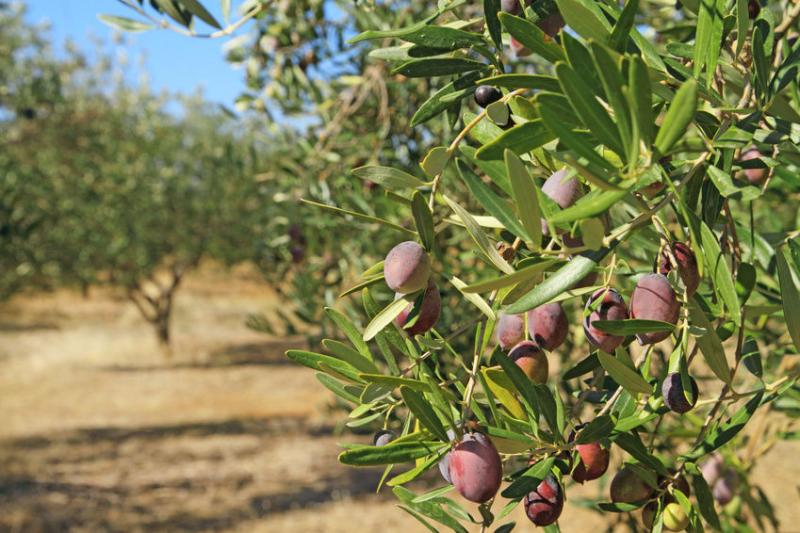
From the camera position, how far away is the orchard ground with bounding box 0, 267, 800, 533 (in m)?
6.77

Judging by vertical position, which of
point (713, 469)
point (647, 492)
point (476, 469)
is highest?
point (476, 469)

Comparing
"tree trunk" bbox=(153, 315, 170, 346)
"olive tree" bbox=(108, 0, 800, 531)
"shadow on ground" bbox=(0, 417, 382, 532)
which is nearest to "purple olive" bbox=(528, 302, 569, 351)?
"olive tree" bbox=(108, 0, 800, 531)

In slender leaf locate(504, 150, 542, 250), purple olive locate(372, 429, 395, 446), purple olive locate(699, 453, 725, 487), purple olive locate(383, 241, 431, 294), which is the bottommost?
purple olive locate(699, 453, 725, 487)

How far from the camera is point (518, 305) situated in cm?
58

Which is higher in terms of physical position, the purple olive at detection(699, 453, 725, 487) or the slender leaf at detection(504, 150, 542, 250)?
the slender leaf at detection(504, 150, 542, 250)

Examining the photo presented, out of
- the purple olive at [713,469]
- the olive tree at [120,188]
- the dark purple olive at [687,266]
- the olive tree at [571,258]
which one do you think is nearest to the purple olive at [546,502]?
the olive tree at [571,258]

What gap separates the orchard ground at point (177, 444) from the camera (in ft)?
22.2

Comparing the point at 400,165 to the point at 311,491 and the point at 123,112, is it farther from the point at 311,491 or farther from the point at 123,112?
the point at 123,112

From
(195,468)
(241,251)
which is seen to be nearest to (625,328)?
(195,468)

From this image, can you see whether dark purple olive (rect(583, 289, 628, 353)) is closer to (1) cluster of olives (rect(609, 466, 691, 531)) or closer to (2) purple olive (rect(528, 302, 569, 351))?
(2) purple olive (rect(528, 302, 569, 351))

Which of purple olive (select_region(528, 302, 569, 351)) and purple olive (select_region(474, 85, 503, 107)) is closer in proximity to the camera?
purple olive (select_region(528, 302, 569, 351))

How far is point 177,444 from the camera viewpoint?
376 inches

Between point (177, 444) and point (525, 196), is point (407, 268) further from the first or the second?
point (177, 444)

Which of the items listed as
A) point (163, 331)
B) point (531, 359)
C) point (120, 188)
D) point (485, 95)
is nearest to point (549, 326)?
point (531, 359)
